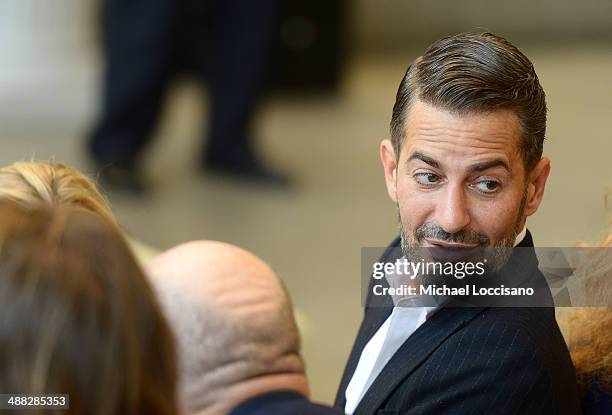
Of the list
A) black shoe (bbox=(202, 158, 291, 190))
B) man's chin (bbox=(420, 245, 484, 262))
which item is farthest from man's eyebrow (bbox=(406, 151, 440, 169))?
black shoe (bbox=(202, 158, 291, 190))

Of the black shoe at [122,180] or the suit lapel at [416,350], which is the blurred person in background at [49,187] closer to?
the suit lapel at [416,350]

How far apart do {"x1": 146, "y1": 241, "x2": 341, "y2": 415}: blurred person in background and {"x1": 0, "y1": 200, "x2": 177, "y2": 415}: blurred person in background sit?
142 mm

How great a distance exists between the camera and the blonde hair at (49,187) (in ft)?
3.81

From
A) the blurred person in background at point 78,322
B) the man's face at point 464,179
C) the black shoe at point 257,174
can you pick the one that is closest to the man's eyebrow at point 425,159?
the man's face at point 464,179

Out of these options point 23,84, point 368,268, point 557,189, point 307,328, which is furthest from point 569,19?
point 368,268

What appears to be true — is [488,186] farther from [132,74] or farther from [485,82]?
[132,74]

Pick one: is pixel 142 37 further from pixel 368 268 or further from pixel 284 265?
pixel 368 268

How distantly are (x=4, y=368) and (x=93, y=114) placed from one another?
180 inches

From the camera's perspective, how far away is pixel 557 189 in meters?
4.35

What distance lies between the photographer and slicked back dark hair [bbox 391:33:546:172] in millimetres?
1410

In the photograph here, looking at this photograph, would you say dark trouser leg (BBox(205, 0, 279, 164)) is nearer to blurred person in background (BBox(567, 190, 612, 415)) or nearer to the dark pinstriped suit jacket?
blurred person in background (BBox(567, 190, 612, 415))

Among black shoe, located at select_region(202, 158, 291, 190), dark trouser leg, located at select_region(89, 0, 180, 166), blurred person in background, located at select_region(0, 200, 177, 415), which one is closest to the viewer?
blurred person in background, located at select_region(0, 200, 177, 415)

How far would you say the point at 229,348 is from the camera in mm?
1177

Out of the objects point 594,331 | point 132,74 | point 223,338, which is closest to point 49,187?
point 223,338
